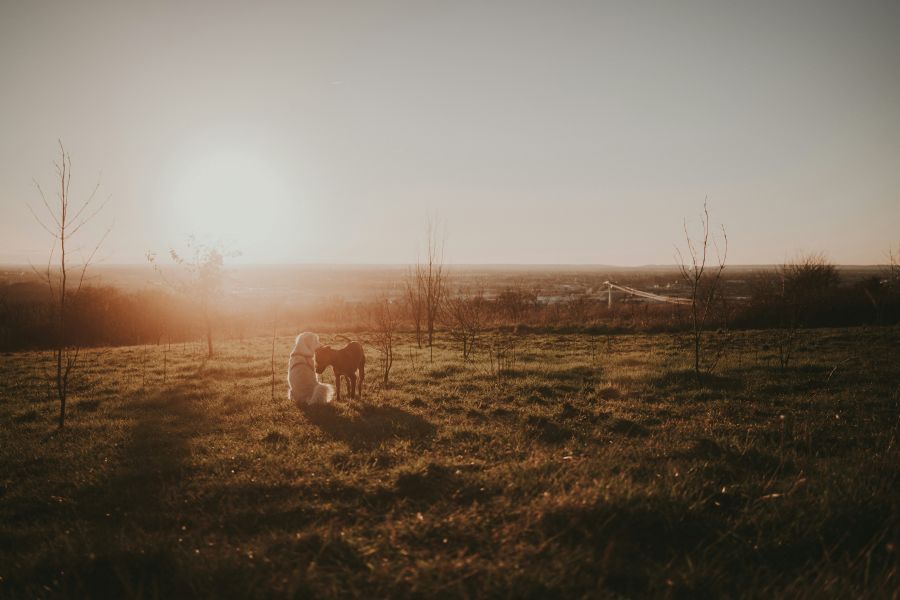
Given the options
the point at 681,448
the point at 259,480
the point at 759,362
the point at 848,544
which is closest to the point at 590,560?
the point at 848,544

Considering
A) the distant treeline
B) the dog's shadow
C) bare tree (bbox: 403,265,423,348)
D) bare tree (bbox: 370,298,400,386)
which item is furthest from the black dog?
the distant treeline

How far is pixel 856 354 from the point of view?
12.5 meters

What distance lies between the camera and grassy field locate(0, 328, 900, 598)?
3318 millimetres

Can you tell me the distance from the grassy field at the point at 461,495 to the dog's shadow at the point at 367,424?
2.2 inches

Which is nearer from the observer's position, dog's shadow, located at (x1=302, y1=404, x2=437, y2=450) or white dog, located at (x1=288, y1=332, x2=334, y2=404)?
dog's shadow, located at (x1=302, y1=404, x2=437, y2=450)

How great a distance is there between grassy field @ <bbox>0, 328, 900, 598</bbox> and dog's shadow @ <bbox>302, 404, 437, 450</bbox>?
6 centimetres

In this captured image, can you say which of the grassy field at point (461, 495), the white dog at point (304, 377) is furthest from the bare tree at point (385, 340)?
the white dog at point (304, 377)

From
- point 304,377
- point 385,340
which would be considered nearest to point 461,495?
point 304,377

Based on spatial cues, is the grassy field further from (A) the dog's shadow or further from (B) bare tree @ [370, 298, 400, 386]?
(B) bare tree @ [370, 298, 400, 386]

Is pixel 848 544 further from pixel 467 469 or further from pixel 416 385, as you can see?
pixel 416 385

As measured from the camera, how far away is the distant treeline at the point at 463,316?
21.9 metres

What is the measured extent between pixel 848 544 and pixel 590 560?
2501mm

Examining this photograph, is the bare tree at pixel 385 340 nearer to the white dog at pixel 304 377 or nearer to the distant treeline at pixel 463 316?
the distant treeline at pixel 463 316

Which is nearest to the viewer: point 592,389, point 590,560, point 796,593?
point 796,593
